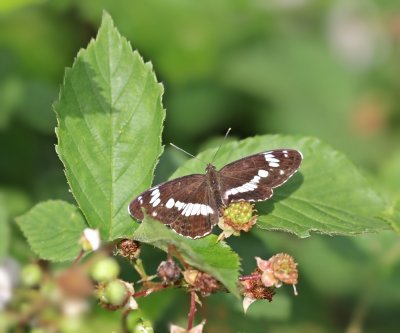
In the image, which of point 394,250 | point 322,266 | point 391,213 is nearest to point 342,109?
point 322,266

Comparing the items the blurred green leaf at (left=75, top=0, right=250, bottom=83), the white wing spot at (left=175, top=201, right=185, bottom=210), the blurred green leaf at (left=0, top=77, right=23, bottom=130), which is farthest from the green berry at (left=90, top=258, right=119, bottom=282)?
the blurred green leaf at (left=75, top=0, right=250, bottom=83)

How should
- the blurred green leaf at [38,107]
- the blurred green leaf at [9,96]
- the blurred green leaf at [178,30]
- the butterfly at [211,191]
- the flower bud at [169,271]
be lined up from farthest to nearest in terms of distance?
the blurred green leaf at [178,30], the blurred green leaf at [38,107], the blurred green leaf at [9,96], the butterfly at [211,191], the flower bud at [169,271]

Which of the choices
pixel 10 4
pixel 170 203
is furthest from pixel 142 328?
pixel 10 4

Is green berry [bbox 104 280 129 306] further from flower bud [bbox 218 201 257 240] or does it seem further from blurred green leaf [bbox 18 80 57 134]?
blurred green leaf [bbox 18 80 57 134]

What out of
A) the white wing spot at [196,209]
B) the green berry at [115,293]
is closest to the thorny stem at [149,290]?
the green berry at [115,293]

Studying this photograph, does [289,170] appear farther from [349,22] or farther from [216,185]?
[349,22]

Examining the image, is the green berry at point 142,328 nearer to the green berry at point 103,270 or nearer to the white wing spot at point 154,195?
the green berry at point 103,270

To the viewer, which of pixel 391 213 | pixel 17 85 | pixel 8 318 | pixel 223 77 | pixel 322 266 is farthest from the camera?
pixel 223 77
